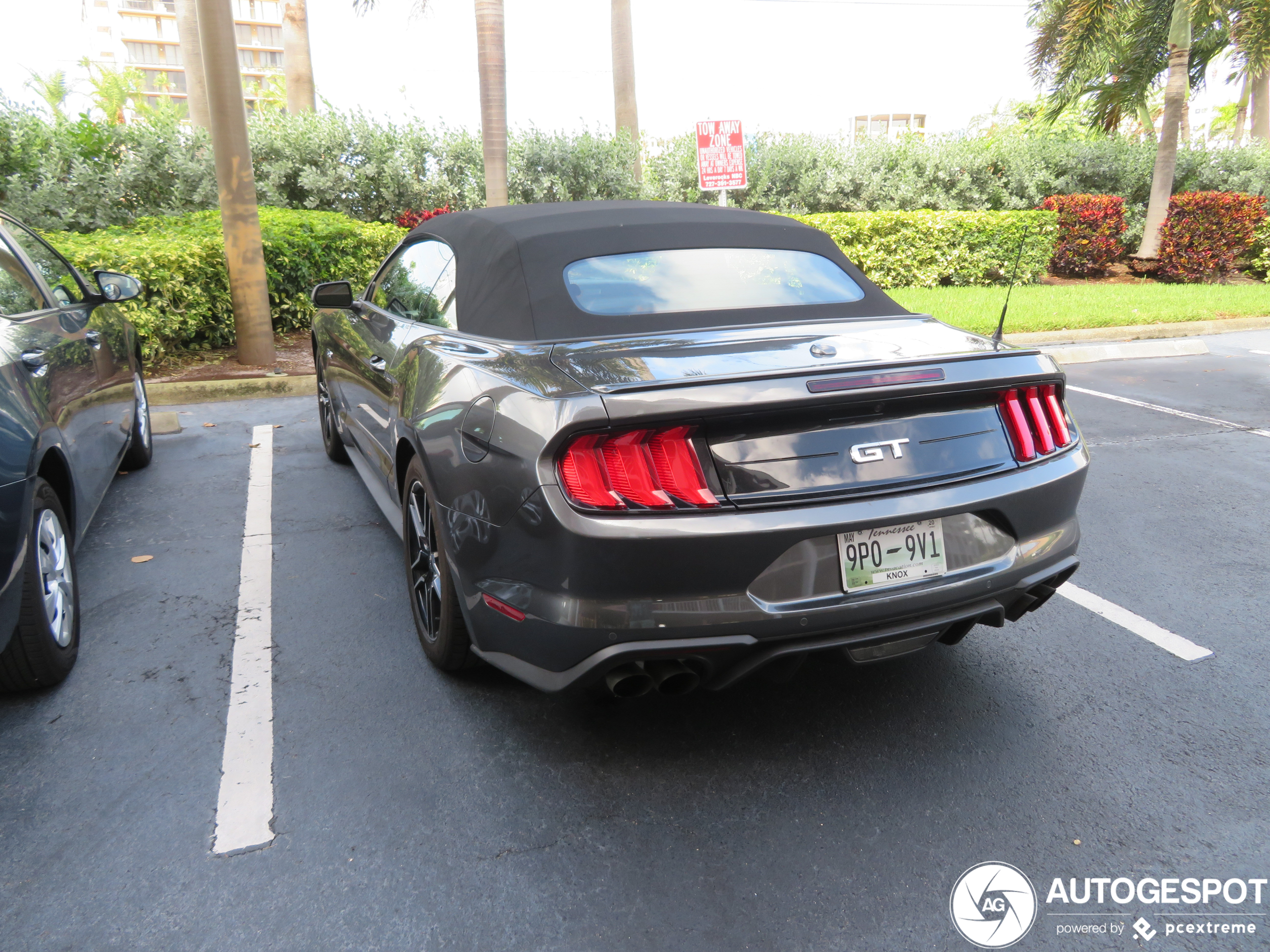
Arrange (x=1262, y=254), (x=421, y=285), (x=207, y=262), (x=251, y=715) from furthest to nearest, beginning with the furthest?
(x=1262, y=254) < (x=207, y=262) < (x=421, y=285) < (x=251, y=715)

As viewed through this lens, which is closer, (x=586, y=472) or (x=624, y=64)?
(x=586, y=472)

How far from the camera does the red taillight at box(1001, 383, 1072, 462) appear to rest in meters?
2.73

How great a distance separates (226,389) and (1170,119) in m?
16.1

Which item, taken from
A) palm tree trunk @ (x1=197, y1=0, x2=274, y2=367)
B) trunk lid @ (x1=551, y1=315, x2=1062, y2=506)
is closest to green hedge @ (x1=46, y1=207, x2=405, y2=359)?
palm tree trunk @ (x1=197, y1=0, x2=274, y2=367)

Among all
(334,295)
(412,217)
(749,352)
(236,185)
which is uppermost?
(236,185)

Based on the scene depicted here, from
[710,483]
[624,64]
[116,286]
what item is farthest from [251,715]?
[624,64]

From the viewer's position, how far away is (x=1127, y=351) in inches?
397

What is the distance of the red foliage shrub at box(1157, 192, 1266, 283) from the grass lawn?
91 cm

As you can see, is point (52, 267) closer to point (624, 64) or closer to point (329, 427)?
point (329, 427)

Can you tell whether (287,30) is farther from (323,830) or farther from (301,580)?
(323,830)

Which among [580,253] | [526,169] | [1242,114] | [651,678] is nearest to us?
[651,678]

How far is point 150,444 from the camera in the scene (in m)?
5.86

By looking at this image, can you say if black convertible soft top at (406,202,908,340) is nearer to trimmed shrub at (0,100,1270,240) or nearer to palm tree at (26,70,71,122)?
trimmed shrub at (0,100,1270,240)

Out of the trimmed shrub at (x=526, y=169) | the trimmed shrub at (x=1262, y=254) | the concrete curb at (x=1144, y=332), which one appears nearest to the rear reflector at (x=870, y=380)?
the concrete curb at (x=1144, y=332)
